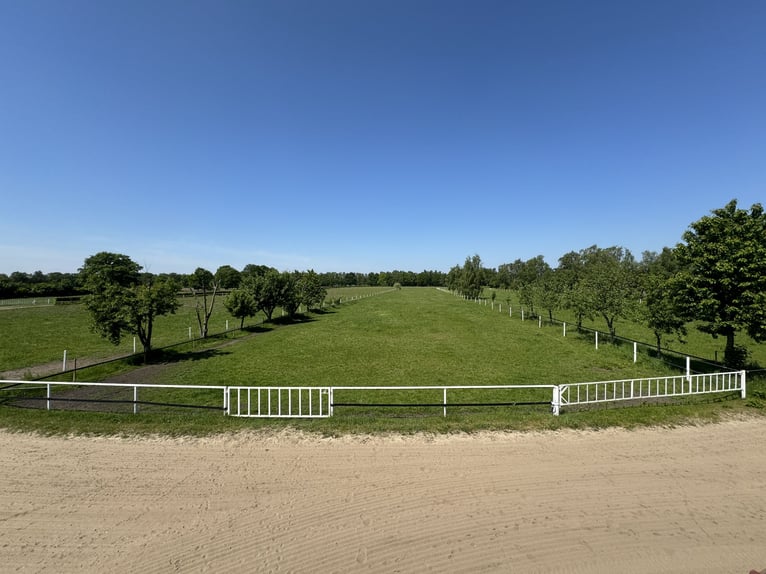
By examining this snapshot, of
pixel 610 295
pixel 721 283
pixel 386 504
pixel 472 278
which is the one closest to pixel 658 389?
pixel 721 283

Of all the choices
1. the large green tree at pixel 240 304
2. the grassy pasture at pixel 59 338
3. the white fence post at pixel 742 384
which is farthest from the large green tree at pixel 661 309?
the large green tree at pixel 240 304

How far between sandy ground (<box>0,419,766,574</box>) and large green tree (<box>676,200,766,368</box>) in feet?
26.6

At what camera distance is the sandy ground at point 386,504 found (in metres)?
4.17

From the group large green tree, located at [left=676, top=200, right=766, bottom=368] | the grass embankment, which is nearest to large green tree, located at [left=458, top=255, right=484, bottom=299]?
the grass embankment

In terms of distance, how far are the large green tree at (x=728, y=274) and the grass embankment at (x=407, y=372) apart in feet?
11.0

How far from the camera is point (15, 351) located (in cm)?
2092

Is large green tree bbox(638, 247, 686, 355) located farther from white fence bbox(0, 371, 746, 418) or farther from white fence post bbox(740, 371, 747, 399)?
white fence post bbox(740, 371, 747, 399)

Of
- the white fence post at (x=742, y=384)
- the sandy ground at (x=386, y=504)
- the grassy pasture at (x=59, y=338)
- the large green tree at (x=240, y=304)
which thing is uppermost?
the large green tree at (x=240, y=304)

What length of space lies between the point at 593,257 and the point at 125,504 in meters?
98.2

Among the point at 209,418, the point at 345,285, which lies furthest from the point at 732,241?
the point at 345,285

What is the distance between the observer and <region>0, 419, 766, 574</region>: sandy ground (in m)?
4.17

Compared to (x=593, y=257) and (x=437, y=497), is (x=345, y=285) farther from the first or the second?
(x=437, y=497)

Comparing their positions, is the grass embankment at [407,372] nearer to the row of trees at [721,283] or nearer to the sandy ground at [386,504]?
the sandy ground at [386,504]

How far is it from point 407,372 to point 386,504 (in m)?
10.2
